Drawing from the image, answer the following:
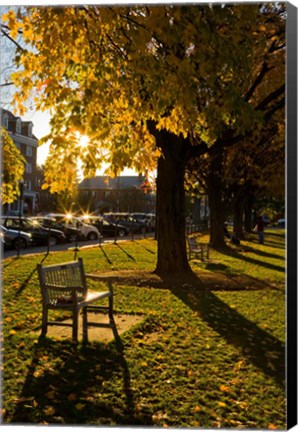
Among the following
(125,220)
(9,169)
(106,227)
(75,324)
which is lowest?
(75,324)

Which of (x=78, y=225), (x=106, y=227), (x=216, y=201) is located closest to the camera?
(x=216, y=201)

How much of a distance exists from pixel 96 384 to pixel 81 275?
2151mm

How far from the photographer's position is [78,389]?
461cm

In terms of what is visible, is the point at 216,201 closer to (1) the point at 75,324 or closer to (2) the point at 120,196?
(1) the point at 75,324

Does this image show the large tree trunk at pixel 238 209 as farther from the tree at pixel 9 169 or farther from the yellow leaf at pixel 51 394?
the yellow leaf at pixel 51 394

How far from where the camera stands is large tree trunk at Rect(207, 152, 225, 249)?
20.4 metres

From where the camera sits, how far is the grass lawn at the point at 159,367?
422cm

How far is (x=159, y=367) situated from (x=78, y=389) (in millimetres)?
980

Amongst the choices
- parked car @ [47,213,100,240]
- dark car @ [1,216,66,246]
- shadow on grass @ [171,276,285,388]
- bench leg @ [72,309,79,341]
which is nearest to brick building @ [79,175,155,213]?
parked car @ [47,213,100,240]

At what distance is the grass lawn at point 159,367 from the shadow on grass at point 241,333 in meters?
0.01

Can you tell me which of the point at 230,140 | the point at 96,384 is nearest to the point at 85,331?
the point at 96,384

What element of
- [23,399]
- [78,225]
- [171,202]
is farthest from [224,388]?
[78,225]

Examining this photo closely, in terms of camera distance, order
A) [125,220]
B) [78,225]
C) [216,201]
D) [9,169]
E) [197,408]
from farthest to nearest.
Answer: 1. [125,220]
2. [78,225]
3. [216,201]
4. [9,169]
5. [197,408]

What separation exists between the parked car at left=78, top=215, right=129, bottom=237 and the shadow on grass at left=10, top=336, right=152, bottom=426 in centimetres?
2230
